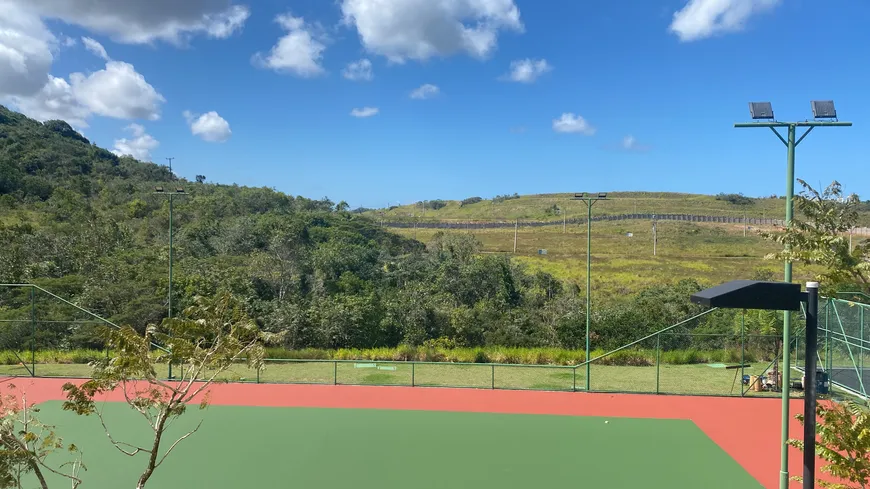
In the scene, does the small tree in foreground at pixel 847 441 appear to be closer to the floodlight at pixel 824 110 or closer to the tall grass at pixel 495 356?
the floodlight at pixel 824 110

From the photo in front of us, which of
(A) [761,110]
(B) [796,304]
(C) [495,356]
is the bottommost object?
(C) [495,356]

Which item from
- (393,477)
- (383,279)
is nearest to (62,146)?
(383,279)

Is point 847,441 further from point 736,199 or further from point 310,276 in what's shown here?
point 736,199

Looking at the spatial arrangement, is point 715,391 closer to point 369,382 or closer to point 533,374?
point 533,374

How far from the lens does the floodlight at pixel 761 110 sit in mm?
11656

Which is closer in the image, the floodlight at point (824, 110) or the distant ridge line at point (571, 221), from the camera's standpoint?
the floodlight at point (824, 110)

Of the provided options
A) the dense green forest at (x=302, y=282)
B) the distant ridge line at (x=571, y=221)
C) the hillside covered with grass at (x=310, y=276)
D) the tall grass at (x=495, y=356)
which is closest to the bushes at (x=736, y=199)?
the distant ridge line at (x=571, y=221)

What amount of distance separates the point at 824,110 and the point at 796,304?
491cm

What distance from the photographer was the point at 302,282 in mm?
41969

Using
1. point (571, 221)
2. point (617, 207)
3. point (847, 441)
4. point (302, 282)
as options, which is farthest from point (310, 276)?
point (617, 207)

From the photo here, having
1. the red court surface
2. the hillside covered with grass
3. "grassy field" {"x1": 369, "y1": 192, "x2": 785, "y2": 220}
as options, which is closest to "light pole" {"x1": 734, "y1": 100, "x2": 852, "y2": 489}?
the red court surface

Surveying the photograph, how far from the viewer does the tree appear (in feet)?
30.7

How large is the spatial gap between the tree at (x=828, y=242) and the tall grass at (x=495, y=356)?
1837cm

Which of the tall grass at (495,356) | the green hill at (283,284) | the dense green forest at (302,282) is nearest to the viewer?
the tall grass at (495,356)
